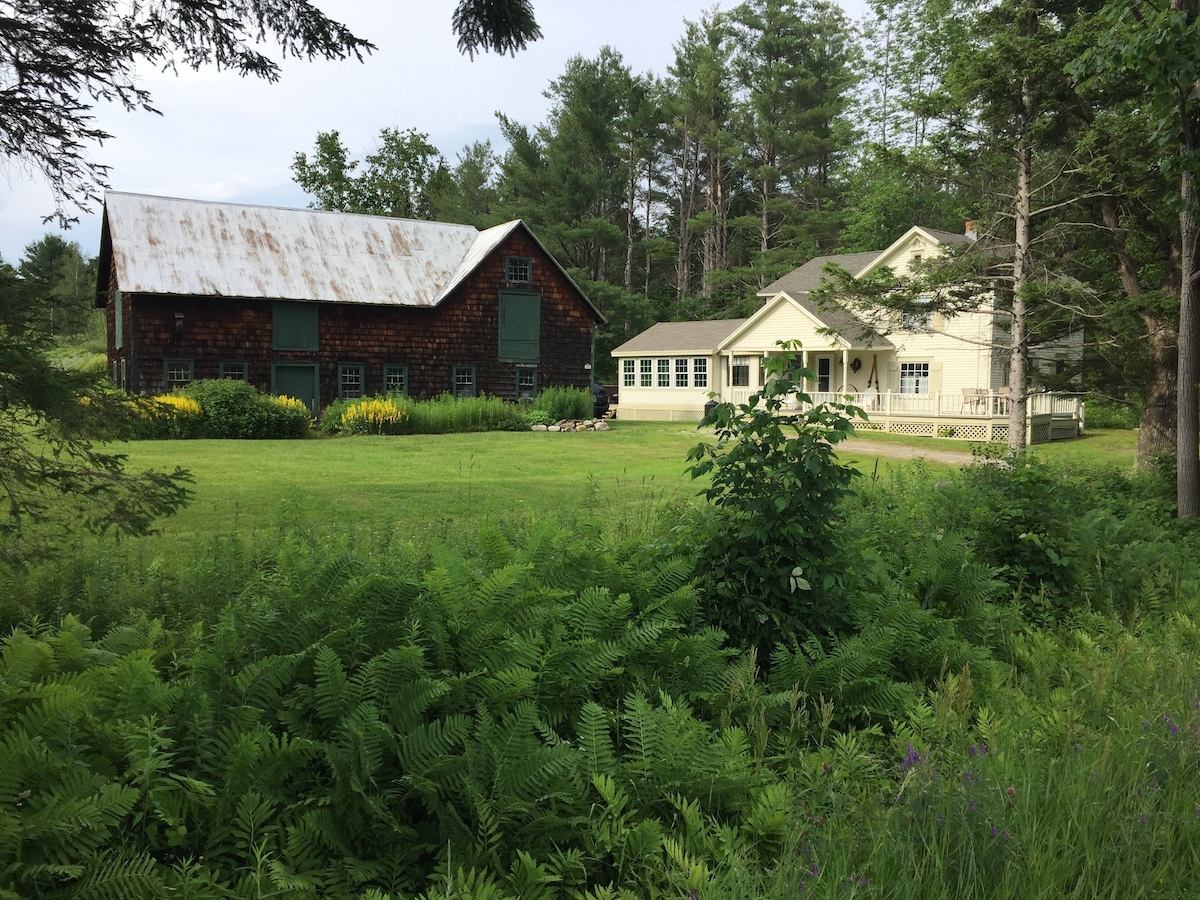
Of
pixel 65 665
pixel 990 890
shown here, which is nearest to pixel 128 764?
pixel 65 665

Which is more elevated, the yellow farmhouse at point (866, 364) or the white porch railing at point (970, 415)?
the yellow farmhouse at point (866, 364)

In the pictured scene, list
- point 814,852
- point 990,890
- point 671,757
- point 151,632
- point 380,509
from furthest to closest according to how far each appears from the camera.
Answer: point 380,509 < point 151,632 < point 671,757 < point 814,852 < point 990,890

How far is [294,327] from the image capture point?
28203 millimetres

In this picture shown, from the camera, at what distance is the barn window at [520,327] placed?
1241 inches

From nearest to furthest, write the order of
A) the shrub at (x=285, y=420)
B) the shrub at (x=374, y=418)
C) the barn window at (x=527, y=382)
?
the shrub at (x=285, y=420), the shrub at (x=374, y=418), the barn window at (x=527, y=382)

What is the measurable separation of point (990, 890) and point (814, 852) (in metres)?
0.54

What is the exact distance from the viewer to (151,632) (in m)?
4.29

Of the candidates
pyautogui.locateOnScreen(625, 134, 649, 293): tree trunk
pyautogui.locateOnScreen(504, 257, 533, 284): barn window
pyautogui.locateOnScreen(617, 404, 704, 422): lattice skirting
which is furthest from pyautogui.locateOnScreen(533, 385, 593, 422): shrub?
pyautogui.locateOnScreen(625, 134, 649, 293): tree trunk

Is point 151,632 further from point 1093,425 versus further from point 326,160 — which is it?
point 326,160

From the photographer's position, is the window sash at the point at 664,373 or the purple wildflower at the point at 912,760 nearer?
the purple wildflower at the point at 912,760

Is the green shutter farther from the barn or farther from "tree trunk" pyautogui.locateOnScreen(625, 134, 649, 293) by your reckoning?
"tree trunk" pyautogui.locateOnScreen(625, 134, 649, 293)

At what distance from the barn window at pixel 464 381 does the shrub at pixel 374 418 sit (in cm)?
611

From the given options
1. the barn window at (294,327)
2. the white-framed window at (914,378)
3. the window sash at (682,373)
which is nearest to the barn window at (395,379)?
the barn window at (294,327)

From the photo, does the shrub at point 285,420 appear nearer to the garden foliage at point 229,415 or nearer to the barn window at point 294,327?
the garden foliage at point 229,415
